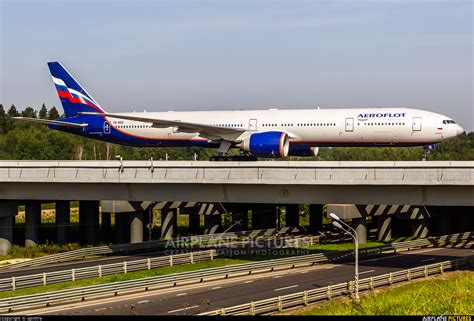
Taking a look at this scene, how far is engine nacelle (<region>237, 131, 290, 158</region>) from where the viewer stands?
55.7 meters

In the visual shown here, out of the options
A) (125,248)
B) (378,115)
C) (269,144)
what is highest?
(378,115)

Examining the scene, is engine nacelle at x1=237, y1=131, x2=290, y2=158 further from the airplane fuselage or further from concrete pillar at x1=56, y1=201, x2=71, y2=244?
concrete pillar at x1=56, y1=201, x2=71, y2=244

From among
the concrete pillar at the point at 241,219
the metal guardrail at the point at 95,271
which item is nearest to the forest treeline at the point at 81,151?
the concrete pillar at the point at 241,219

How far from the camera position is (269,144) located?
5588 centimetres

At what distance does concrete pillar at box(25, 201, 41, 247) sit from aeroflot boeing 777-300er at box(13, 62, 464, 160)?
7.12 metres

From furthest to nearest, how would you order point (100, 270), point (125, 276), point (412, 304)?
point (100, 270), point (125, 276), point (412, 304)

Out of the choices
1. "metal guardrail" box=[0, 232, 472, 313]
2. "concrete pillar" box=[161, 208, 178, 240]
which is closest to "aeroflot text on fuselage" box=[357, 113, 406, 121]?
"metal guardrail" box=[0, 232, 472, 313]

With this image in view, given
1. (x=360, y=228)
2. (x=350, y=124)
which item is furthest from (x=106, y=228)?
(x=350, y=124)

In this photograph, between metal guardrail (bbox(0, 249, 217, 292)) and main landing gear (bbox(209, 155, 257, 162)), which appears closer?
metal guardrail (bbox(0, 249, 217, 292))

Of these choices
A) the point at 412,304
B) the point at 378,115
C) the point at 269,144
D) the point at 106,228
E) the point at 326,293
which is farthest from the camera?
the point at 106,228

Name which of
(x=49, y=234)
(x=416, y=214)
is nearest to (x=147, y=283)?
(x=49, y=234)

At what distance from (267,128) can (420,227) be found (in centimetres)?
2077

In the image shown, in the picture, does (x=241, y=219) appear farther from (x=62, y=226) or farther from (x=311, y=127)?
(x=311, y=127)

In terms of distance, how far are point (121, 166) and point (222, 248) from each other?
14535 millimetres
